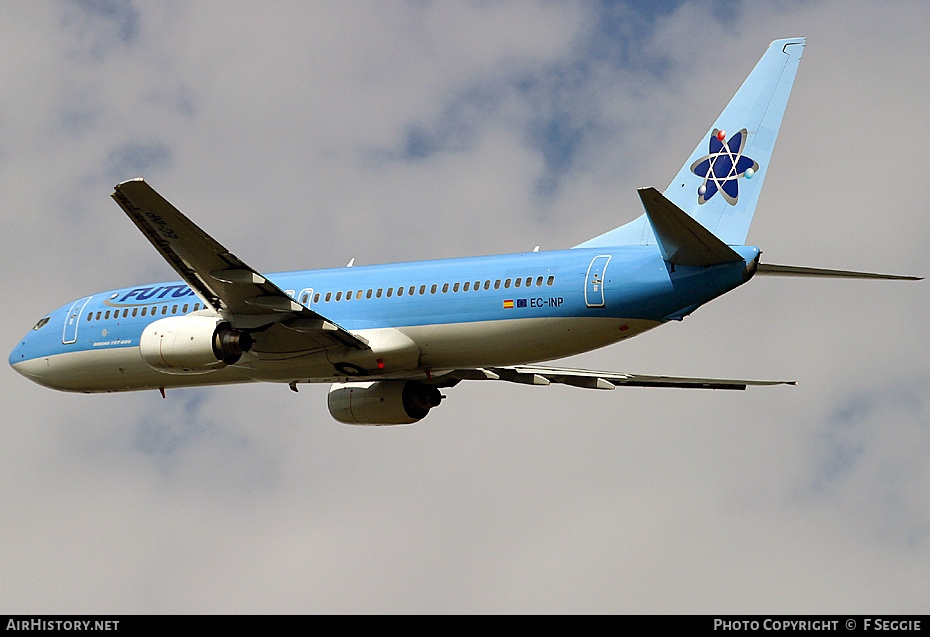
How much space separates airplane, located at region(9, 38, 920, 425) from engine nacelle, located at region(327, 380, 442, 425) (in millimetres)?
1185

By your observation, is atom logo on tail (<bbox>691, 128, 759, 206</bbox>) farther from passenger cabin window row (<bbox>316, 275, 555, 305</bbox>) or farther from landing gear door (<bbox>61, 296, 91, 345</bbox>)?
landing gear door (<bbox>61, 296, 91, 345</bbox>)

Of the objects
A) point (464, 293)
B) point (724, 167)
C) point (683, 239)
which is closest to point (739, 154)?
point (724, 167)

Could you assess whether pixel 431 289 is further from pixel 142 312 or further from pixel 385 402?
pixel 142 312

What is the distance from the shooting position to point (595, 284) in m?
35.1

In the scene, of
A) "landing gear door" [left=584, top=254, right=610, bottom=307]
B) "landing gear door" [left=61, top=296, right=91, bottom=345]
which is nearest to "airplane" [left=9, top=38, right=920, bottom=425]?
"landing gear door" [left=584, top=254, right=610, bottom=307]

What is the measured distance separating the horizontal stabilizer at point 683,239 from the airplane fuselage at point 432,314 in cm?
37

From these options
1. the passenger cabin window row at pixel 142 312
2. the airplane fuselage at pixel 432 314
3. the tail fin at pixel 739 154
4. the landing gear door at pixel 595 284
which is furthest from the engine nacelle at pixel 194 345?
the tail fin at pixel 739 154

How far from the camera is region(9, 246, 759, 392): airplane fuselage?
34.7 meters

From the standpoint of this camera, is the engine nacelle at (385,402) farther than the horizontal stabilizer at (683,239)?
Yes

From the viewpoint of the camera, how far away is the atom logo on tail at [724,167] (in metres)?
35.9

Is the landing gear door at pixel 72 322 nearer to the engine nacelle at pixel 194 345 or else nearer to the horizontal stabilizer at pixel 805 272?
the engine nacelle at pixel 194 345
